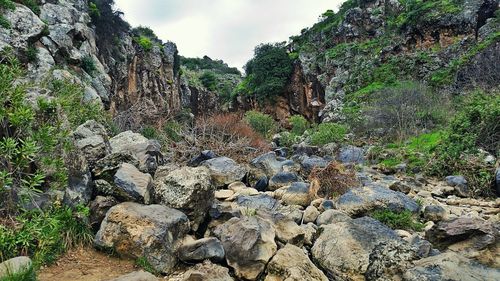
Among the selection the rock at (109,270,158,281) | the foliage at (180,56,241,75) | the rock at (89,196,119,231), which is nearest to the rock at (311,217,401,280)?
the rock at (109,270,158,281)

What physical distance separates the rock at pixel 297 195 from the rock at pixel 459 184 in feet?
13.7

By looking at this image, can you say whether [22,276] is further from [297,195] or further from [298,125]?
[298,125]

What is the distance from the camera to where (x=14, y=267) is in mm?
3535

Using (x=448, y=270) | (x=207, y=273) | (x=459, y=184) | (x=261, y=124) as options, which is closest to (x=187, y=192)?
(x=207, y=273)

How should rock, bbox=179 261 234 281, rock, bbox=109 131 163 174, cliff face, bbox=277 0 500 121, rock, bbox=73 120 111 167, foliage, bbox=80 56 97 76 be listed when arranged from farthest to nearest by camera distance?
1. cliff face, bbox=277 0 500 121
2. foliage, bbox=80 56 97 76
3. rock, bbox=109 131 163 174
4. rock, bbox=73 120 111 167
5. rock, bbox=179 261 234 281

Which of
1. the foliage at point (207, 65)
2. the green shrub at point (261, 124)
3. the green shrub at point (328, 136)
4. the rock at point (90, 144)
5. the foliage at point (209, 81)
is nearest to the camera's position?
the rock at point (90, 144)

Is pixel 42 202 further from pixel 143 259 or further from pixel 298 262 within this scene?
pixel 298 262

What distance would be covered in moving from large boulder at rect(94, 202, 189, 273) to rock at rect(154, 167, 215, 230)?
→ 495 mm

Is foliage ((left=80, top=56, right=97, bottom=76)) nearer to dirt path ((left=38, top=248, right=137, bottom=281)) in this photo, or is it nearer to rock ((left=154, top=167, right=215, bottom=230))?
A: rock ((left=154, top=167, right=215, bottom=230))

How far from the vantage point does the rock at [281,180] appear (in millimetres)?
9383

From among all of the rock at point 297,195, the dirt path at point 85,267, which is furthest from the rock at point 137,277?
the rock at point 297,195

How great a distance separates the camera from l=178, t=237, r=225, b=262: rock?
4.62 m

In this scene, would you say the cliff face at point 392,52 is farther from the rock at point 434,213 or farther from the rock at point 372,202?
the rock at point 372,202

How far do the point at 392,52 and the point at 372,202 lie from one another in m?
29.0
